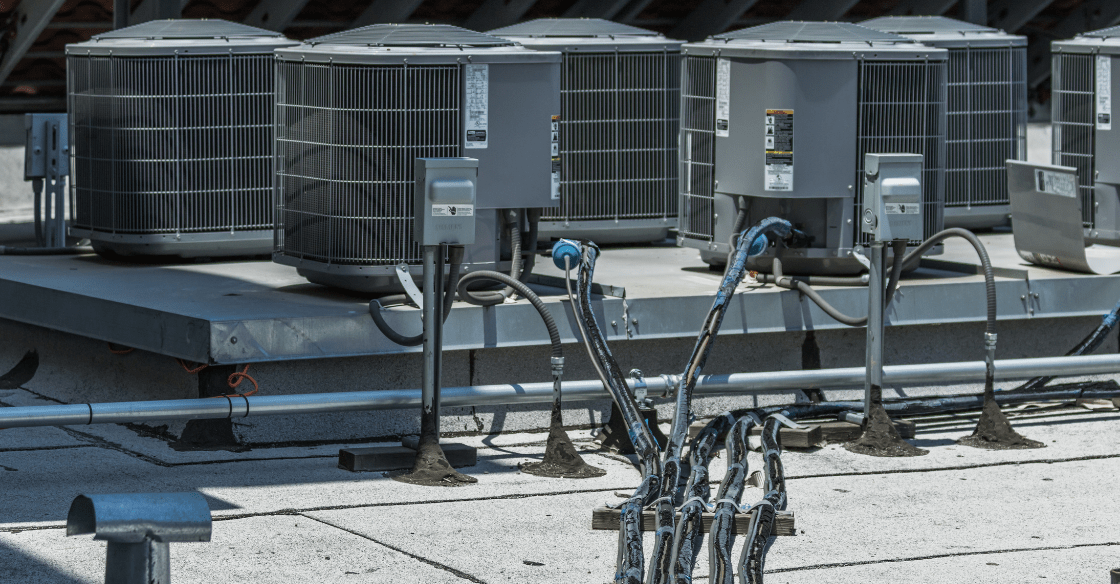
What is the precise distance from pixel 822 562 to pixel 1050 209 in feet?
13.3

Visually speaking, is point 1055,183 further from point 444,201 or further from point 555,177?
point 444,201

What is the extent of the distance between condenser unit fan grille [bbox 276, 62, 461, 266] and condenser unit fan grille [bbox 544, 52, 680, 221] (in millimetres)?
2226

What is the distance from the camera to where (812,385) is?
7.29 meters

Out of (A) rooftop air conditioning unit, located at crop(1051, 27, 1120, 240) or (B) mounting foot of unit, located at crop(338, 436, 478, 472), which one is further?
(A) rooftop air conditioning unit, located at crop(1051, 27, 1120, 240)

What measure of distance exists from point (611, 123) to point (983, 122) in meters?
2.60

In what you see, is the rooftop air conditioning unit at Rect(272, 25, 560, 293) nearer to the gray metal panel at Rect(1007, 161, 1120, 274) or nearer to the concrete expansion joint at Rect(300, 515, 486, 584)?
the concrete expansion joint at Rect(300, 515, 486, 584)

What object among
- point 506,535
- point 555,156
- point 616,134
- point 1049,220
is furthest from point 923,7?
point 506,535

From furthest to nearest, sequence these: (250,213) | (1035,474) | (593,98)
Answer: (593,98) → (250,213) → (1035,474)

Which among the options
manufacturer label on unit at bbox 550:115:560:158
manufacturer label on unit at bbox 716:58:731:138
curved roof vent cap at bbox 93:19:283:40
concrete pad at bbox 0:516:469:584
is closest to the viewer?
concrete pad at bbox 0:516:469:584

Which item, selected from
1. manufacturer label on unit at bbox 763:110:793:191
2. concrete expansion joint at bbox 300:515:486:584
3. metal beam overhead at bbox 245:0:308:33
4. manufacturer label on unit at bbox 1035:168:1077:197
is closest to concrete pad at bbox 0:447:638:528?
concrete expansion joint at bbox 300:515:486:584

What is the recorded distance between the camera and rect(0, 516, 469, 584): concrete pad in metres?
4.88

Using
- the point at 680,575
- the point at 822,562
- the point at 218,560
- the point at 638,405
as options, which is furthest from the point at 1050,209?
the point at 218,560

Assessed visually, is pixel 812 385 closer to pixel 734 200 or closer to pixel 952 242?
pixel 734 200

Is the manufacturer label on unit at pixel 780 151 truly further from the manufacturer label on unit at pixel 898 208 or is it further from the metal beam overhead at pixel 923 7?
the metal beam overhead at pixel 923 7
